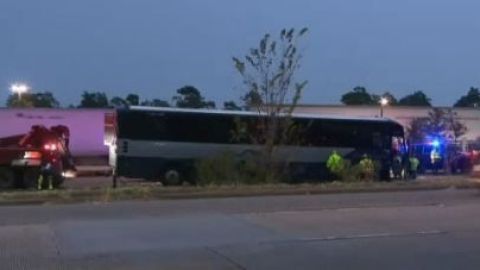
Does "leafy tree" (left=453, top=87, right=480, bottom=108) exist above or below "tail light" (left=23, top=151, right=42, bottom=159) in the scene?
above

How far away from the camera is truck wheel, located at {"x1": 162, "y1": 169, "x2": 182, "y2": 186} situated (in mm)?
27016

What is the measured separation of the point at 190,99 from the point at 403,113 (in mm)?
22939

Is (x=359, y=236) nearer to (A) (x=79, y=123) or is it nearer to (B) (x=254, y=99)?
(B) (x=254, y=99)

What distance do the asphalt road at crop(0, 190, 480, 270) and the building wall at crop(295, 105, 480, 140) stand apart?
1565 inches

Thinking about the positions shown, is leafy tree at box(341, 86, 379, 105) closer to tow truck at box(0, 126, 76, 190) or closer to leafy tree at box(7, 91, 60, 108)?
leafy tree at box(7, 91, 60, 108)

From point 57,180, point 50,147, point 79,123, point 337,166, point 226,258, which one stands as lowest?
point 226,258

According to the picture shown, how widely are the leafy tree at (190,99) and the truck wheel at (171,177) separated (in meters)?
40.1

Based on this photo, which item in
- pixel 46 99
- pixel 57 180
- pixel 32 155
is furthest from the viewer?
pixel 46 99

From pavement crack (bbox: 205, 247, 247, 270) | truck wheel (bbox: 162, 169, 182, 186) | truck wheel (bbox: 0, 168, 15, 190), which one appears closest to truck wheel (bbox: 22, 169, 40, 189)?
truck wheel (bbox: 0, 168, 15, 190)

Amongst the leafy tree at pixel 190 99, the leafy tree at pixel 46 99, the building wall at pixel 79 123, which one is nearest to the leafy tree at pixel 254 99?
the building wall at pixel 79 123

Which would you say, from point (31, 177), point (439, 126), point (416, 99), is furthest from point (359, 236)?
point (416, 99)

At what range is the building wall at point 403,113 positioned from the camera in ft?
184

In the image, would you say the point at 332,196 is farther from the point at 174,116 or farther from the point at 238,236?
the point at 174,116

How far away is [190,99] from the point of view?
75.6 meters
